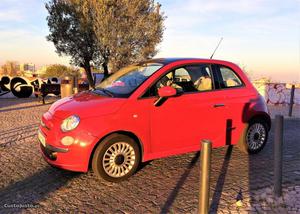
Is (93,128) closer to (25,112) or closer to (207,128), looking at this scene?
(207,128)

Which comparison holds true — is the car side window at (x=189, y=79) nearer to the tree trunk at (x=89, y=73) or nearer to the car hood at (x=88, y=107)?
the car hood at (x=88, y=107)

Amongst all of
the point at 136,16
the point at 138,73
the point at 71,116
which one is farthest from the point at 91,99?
the point at 136,16

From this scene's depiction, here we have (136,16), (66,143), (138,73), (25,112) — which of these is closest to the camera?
(66,143)

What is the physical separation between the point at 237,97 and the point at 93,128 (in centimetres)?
272

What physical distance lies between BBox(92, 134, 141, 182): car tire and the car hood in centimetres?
38

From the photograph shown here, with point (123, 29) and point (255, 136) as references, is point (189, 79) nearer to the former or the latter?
point (255, 136)

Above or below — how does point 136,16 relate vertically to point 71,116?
above

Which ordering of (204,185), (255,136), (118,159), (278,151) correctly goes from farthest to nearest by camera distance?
(255,136)
(118,159)
(278,151)
(204,185)

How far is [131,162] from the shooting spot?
5027 millimetres

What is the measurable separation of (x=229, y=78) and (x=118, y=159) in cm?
258

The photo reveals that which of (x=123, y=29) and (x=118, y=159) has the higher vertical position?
(x=123, y=29)

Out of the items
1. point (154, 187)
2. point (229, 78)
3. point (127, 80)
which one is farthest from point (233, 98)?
point (154, 187)

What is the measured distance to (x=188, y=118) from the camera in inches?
215

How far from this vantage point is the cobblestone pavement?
414cm
